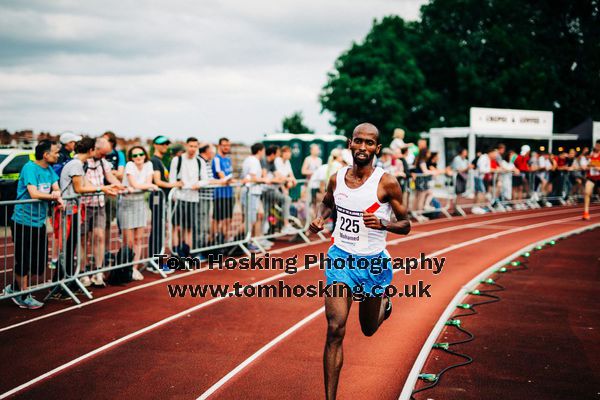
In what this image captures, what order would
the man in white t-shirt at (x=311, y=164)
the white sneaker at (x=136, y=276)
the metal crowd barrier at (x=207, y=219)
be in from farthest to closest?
the man in white t-shirt at (x=311, y=164) → the metal crowd barrier at (x=207, y=219) → the white sneaker at (x=136, y=276)

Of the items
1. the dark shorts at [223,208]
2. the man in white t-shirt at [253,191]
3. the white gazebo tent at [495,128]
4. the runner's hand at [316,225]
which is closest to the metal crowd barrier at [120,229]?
the dark shorts at [223,208]

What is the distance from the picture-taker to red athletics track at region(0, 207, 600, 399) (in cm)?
526

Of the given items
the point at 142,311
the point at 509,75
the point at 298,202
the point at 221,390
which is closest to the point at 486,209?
the point at 298,202

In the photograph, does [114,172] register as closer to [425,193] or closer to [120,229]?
[120,229]

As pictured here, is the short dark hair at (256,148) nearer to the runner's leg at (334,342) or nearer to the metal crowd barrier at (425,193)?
the metal crowd barrier at (425,193)

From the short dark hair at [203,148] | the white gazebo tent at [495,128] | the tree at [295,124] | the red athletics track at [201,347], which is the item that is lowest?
the red athletics track at [201,347]

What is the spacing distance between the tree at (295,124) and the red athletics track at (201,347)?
128 ft

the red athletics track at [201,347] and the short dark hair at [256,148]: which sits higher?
the short dark hair at [256,148]

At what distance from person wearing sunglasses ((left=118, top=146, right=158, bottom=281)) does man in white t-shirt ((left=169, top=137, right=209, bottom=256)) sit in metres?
0.60

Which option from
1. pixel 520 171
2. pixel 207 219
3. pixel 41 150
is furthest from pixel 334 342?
pixel 520 171

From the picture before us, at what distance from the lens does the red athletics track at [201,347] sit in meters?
5.26

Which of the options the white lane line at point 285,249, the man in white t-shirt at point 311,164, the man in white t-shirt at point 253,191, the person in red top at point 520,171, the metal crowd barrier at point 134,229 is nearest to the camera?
the white lane line at point 285,249

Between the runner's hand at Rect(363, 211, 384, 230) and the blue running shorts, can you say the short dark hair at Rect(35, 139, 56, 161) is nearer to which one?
the blue running shorts

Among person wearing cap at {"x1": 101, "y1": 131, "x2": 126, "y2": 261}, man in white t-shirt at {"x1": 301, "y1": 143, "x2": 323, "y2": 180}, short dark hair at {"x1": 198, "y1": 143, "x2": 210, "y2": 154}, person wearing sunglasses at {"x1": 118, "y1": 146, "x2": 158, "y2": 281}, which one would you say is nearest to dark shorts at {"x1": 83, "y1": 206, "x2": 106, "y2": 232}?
person wearing cap at {"x1": 101, "y1": 131, "x2": 126, "y2": 261}
